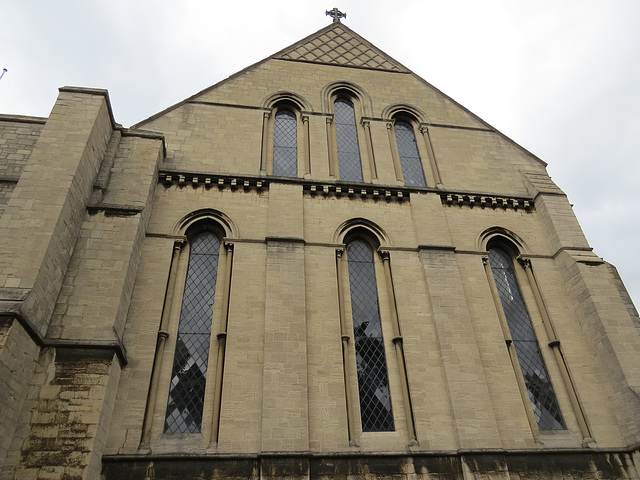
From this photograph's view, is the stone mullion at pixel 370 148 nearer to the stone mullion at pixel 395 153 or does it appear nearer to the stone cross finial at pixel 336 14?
the stone mullion at pixel 395 153

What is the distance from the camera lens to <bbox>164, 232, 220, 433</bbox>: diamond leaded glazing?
8.10m

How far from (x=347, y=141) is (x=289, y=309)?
6.07 m

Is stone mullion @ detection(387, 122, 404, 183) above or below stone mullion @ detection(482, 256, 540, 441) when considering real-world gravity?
above

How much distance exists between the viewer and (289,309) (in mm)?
8938

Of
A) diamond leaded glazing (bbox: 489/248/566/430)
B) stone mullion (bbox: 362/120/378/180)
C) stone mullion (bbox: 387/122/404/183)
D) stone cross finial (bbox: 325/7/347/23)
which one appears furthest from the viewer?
stone cross finial (bbox: 325/7/347/23)

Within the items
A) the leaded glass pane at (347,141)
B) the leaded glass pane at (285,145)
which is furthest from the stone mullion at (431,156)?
the leaded glass pane at (285,145)

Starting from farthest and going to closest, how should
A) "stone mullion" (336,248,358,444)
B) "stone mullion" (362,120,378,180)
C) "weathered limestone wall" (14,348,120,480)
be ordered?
"stone mullion" (362,120,378,180)
"stone mullion" (336,248,358,444)
"weathered limestone wall" (14,348,120,480)

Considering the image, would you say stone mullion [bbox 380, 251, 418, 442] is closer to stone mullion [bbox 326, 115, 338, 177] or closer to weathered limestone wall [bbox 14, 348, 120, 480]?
stone mullion [bbox 326, 115, 338, 177]

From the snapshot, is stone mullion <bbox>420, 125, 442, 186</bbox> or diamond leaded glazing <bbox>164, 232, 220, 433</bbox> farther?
stone mullion <bbox>420, 125, 442, 186</bbox>

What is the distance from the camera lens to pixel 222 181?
35.7 ft

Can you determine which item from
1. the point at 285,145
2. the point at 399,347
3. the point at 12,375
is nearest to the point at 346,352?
the point at 399,347

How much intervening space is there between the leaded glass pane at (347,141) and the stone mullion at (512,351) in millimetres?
4168

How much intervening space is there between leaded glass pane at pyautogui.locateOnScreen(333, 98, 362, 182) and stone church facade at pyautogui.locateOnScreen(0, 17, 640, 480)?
3.6 inches

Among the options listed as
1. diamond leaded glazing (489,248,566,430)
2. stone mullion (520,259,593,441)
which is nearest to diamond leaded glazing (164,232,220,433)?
diamond leaded glazing (489,248,566,430)
